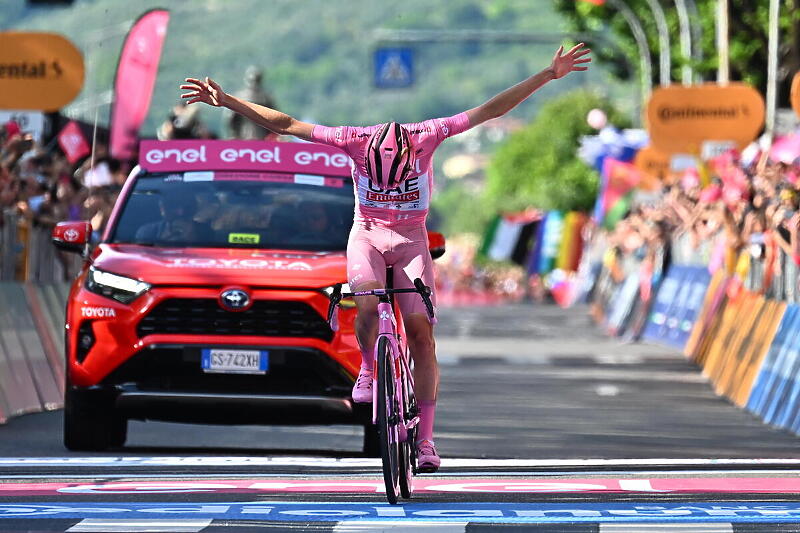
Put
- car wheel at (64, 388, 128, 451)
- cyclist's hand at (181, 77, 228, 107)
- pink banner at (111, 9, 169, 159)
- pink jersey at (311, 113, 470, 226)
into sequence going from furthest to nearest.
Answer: pink banner at (111, 9, 169, 159) < car wheel at (64, 388, 128, 451) < cyclist's hand at (181, 77, 228, 107) < pink jersey at (311, 113, 470, 226)

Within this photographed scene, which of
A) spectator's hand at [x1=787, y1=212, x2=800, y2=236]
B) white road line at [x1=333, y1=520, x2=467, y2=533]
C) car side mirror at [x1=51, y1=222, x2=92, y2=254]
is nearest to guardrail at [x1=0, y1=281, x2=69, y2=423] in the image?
car side mirror at [x1=51, y1=222, x2=92, y2=254]

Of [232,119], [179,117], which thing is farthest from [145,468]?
[232,119]

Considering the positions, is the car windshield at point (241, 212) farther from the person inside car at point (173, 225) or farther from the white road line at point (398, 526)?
the white road line at point (398, 526)

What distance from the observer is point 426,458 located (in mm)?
11195

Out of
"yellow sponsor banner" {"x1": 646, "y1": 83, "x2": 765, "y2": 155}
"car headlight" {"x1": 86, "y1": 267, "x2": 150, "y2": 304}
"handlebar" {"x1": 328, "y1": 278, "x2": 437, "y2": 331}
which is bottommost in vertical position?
"car headlight" {"x1": 86, "y1": 267, "x2": 150, "y2": 304}

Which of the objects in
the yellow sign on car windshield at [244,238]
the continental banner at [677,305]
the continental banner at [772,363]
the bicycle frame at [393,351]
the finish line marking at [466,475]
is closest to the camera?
the bicycle frame at [393,351]

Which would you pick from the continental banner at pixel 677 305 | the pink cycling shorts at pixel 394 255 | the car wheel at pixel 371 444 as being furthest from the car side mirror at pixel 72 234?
the continental banner at pixel 677 305

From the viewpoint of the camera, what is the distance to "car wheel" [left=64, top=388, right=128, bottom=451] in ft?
45.0

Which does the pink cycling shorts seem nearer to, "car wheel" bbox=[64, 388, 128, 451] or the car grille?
the car grille

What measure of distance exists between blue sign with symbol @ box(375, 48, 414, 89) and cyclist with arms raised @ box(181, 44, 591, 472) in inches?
1946

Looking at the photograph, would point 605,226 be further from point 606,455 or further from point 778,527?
point 778,527

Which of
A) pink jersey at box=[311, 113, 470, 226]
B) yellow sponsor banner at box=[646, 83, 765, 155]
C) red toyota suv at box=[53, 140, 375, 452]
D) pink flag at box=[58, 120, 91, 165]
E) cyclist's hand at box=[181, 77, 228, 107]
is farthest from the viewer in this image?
yellow sponsor banner at box=[646, 83, 765, 155]

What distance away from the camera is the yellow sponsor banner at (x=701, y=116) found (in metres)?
34.1

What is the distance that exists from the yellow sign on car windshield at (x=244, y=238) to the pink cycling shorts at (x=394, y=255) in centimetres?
323
